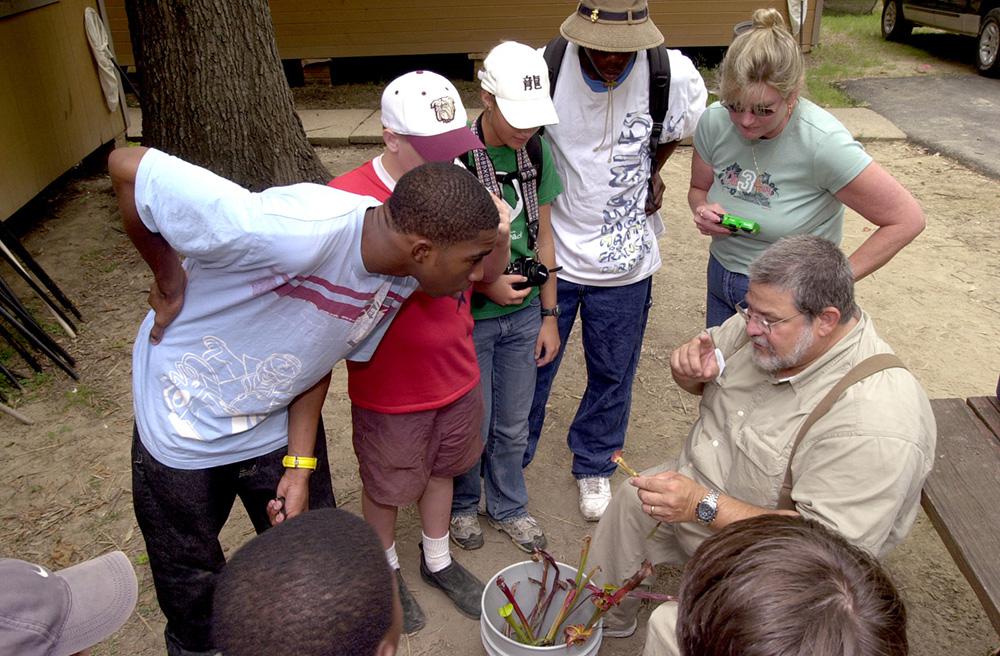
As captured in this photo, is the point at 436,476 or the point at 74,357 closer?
the point at 436,476

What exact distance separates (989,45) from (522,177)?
1013 centimetres

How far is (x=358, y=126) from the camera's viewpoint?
812cm

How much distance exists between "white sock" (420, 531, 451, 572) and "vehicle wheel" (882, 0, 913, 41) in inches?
488

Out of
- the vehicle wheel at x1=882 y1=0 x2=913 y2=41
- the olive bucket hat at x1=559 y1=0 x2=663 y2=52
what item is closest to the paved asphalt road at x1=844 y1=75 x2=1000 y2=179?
the vehicle wheel at x1=882 y1=0 x2=913 y2=41

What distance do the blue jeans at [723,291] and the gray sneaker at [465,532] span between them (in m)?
1.25

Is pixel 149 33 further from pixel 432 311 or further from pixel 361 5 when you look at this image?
pixel 361 5

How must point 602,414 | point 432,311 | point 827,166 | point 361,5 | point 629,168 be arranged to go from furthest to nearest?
point 361,5 → point 602,414 → point 629,168 → point 827,166 → point 432,311

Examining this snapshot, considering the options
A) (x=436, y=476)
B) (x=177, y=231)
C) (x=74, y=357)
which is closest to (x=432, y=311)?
(x=436, y=476)

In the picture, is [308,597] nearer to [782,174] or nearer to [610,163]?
[610,163]

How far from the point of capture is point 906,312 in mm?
4992

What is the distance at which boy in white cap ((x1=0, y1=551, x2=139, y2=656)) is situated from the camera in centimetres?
138

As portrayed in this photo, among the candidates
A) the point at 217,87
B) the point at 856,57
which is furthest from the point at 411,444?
the point at 856,57

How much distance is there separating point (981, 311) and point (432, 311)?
4.01m

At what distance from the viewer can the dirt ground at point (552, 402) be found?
10.0 ft
